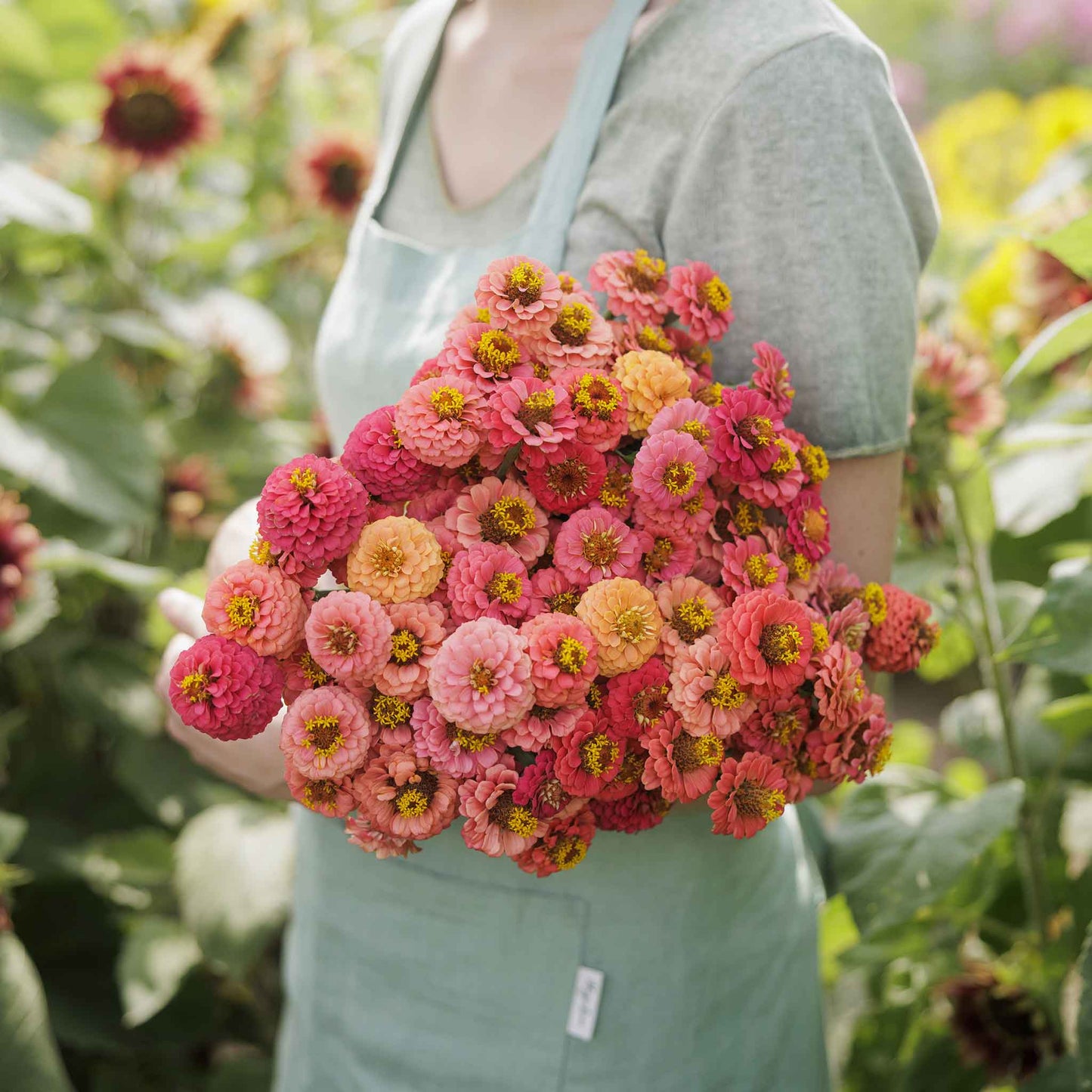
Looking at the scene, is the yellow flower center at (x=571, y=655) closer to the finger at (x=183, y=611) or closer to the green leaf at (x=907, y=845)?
the finger at (x=183, y=611)

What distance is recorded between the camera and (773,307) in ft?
1.77

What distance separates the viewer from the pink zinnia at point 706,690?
444mm

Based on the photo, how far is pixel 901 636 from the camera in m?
0.52

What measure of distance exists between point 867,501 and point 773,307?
0.13m

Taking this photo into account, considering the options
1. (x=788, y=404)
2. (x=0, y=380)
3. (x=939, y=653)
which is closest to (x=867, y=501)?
(x=788, y=404)

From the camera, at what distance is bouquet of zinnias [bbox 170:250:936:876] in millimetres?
426

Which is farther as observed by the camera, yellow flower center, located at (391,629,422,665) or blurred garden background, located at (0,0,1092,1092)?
blurred garden background, located at (0,0,1092,1092)

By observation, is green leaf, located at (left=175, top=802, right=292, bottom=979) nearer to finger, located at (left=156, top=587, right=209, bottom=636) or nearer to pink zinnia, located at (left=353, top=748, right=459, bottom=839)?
finger, located at (left=156, top=587, right=209, bottom=636)

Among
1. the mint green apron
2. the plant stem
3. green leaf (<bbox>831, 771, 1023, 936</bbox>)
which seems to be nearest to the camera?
the mint green apron

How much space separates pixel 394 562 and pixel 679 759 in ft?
0.49

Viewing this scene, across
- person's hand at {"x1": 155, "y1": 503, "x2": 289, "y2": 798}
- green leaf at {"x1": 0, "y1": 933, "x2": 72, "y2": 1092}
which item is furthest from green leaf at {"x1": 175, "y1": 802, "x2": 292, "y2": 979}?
person's hand at {"x1": 155, "y1": 503, "x2": 289, "y2": 798}

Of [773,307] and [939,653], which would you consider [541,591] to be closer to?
[773,307]

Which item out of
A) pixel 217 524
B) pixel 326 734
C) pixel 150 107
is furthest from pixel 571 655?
pixel 150 107

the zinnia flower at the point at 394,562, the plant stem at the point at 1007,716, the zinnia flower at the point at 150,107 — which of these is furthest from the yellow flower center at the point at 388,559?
the zinnia flower at the point at 150,107
